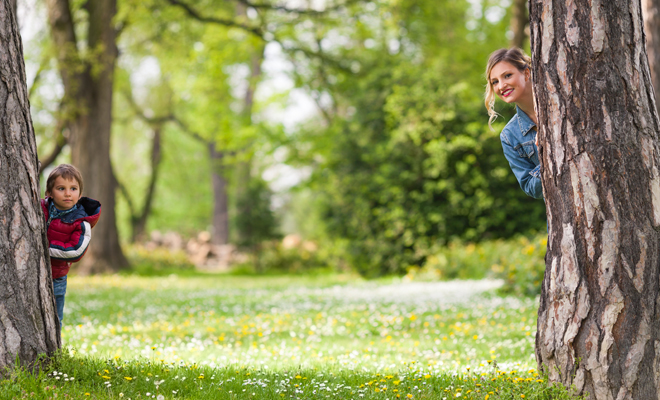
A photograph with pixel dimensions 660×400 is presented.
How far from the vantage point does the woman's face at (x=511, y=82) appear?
354 cm

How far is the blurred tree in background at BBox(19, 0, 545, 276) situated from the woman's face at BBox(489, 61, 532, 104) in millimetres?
10495

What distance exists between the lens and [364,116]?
53.5 ft

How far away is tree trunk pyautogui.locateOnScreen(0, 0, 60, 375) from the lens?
3.24 metres

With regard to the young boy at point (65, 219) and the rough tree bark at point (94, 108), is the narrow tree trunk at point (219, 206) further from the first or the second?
the young boy at point (65, 219)

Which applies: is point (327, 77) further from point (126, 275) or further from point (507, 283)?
point (507, 283)

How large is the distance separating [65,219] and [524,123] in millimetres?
3295

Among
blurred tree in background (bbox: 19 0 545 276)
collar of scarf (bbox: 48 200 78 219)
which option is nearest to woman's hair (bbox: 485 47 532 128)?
collar of scarf (bbox: 48 200 78 219)

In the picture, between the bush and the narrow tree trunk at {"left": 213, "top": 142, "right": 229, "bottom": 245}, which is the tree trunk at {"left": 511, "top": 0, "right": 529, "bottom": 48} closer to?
the bush

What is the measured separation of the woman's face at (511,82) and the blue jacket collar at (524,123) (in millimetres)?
96

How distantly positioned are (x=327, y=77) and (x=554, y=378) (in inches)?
735

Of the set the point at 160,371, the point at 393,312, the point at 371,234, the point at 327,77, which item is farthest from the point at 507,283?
the point at 327,77

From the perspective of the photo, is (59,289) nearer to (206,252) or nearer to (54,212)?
(54,212)

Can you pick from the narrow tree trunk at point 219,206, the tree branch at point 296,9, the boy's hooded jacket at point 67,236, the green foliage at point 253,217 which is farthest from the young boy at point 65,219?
the narrow tree trunk at point 219,206

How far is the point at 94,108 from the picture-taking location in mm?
15812
